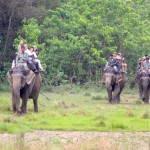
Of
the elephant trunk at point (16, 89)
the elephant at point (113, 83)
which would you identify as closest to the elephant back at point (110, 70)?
the elephant at point (113, 83)

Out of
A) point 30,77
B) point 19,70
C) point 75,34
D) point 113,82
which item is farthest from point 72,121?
point 75,34

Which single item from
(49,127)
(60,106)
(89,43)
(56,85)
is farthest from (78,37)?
(49,127)

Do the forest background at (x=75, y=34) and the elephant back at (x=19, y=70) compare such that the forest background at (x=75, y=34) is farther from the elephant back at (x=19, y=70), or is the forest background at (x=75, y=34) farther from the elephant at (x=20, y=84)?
the elephant back at (x=19, y=70)

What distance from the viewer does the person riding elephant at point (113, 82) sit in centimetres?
2423

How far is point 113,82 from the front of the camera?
2475cm

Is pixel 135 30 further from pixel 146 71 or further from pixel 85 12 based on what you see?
pixel 146 71

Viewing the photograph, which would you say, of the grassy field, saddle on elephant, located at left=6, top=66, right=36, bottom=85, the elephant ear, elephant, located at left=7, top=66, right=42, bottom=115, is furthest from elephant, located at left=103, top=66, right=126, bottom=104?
saddle on elephant, located at left=6, top=66, right=36, bottom=85

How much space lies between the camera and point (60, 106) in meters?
20.9

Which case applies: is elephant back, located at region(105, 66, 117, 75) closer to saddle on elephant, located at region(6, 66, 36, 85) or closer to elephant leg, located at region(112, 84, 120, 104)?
elephant leg, located at region(112, 84, 120, 104)

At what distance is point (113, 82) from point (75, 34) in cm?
1133

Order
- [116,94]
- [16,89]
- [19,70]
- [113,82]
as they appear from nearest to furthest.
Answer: [16,89], [19,70], [116,94], [113,82]

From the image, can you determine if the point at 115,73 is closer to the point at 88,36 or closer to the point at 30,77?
the point at 30,77

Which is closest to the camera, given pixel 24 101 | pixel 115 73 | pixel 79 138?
pixel 79 138

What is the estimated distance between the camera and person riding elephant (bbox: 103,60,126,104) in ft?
79.5
